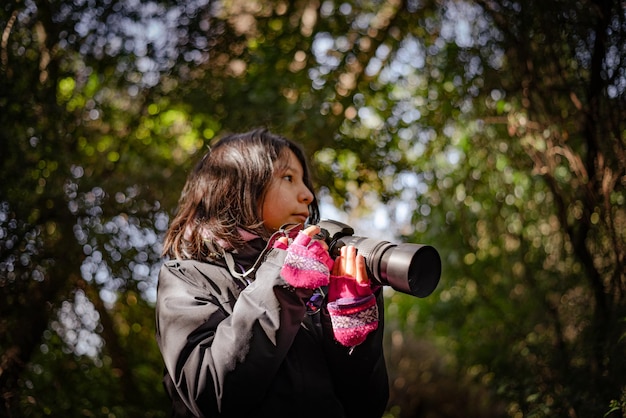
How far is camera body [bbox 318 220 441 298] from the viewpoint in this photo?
1.29 metres

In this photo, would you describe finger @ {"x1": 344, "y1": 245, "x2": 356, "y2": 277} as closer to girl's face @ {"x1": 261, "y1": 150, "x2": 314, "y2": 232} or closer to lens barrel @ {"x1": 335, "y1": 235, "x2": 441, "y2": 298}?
lens barrel @ {"x1": 335, "y1": 235, "x2": 441, "y2": 298}

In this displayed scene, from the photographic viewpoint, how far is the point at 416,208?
3.20m

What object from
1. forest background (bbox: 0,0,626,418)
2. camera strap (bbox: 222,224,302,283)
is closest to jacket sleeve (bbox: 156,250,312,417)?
camera strap (bbox: 222,224,302,283)

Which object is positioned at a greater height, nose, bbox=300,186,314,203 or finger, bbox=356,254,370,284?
nose, bbox=300,186,314,203

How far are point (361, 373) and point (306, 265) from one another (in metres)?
0.37

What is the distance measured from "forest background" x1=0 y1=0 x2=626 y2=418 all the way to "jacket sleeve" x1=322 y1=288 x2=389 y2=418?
2.50ft

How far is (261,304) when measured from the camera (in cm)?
129

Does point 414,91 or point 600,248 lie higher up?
point 414,91

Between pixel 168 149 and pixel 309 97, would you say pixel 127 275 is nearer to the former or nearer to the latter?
pixel 168 149

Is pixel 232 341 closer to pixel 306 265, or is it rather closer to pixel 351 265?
pixel 306 265

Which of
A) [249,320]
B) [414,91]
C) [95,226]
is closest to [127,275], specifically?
[95,226]

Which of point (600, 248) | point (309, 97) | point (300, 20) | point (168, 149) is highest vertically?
point (300, 20)

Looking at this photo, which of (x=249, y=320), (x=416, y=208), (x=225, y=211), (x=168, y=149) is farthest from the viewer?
(x=416, y=208)

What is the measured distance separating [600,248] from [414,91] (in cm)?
126
